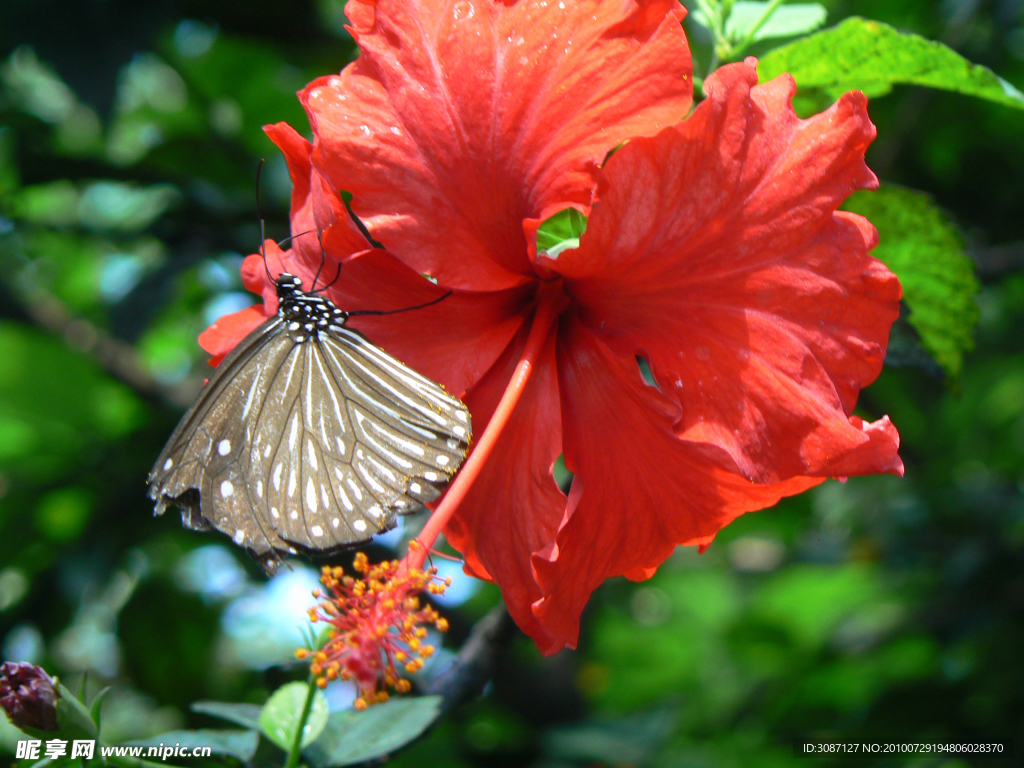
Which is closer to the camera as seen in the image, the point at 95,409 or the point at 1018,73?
the point at 1018,73

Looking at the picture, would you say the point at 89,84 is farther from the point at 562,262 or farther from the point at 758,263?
the point at 758,263

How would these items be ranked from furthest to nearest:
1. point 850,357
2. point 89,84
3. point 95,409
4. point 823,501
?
1. point 823,501
2. point 95,409
3. point 89,84
4. point 850,357

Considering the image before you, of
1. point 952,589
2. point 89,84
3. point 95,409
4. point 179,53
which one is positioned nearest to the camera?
point 89,84

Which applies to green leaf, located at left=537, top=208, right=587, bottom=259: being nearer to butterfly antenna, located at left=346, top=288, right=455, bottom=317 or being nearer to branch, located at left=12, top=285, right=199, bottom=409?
butterfly antenna, located at left=346, top=288, right=455, bottom=317

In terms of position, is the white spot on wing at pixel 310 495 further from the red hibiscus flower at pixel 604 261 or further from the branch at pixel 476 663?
the branch at pixel 476 663

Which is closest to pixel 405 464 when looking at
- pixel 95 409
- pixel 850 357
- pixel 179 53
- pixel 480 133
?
pixel 480 133

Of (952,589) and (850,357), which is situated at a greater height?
(850,357)

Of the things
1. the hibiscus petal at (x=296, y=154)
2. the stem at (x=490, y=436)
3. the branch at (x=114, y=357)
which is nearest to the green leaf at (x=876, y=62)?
the stem at (x=490, y=436)

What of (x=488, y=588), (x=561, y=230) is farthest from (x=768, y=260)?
(x=488, y=588)
